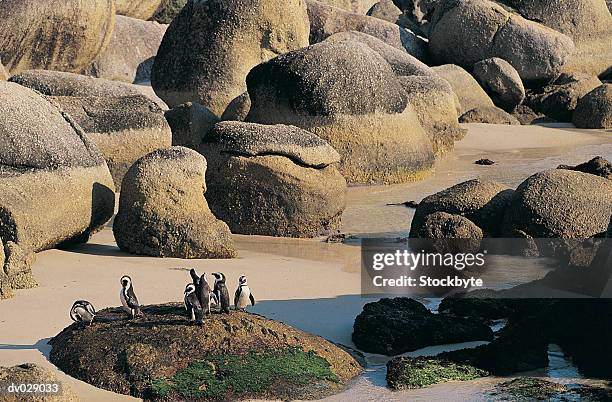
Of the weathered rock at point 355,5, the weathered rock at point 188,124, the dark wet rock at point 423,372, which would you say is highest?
the weathered rock at point 355,5

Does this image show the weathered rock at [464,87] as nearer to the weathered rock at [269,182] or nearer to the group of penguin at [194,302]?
the weathered rock at [269,182]

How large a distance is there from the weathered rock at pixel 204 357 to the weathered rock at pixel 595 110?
1760cm

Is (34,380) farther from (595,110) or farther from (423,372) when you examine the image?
(595,110)

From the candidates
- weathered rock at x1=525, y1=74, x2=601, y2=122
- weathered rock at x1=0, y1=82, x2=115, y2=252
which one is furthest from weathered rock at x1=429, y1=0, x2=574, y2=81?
weathered rock at x1=0, y1=82, x2=115, y2=252

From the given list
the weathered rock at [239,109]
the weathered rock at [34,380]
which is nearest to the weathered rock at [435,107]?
the weathered rock at [239,109]

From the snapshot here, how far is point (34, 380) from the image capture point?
749cm

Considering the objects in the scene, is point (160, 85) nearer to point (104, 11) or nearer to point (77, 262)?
point (104, 11)

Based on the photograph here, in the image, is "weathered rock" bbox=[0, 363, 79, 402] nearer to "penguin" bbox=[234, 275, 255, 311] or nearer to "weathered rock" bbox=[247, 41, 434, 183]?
"penguin" bbox=[234, 275, 255, 311]

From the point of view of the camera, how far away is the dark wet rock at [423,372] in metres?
8.48

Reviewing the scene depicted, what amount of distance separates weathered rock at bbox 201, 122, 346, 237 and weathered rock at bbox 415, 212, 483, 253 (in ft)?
5.94

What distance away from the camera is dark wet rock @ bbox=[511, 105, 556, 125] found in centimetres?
2632

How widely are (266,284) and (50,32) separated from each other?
12.1 meters

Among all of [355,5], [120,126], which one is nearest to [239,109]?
[120,126]

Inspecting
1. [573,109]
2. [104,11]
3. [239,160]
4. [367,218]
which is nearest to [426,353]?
[239,160]
